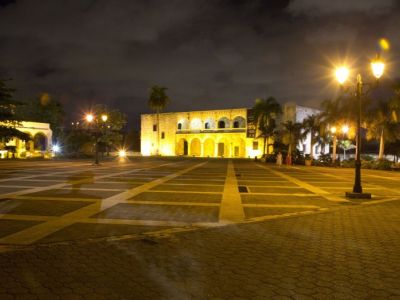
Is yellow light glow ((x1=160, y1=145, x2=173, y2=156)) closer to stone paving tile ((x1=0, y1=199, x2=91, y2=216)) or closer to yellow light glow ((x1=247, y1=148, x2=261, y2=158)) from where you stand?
yellow light glow ((x1=247, y1=148, x2=261, y2=158))

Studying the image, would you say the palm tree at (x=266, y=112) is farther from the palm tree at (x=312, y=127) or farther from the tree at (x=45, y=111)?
the tree at (x=45, y=111)

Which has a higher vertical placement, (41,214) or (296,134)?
(296,134)

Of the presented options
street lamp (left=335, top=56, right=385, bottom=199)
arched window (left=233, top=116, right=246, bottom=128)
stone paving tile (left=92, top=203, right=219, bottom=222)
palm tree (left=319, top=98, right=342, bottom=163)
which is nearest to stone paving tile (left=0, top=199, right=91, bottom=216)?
stone paving tile (left=92, top=203, right=219, bottom=222)

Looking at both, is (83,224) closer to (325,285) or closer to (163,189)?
(325,285)

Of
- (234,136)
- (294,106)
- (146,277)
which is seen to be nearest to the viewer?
(146,277)

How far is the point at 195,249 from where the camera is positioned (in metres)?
5.71

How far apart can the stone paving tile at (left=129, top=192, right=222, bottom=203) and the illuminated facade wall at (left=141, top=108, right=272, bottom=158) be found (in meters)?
48.7

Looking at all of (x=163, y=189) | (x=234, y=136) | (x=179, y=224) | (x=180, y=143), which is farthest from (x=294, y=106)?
(x=179, y=224)

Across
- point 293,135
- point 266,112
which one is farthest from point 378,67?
point 266,112

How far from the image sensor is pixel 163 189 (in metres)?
13.6

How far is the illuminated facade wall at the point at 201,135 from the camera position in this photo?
6203cm

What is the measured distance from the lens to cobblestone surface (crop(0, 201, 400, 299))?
4.03 meters

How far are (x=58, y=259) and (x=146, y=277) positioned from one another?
1523 mm

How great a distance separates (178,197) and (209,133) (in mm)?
53488
